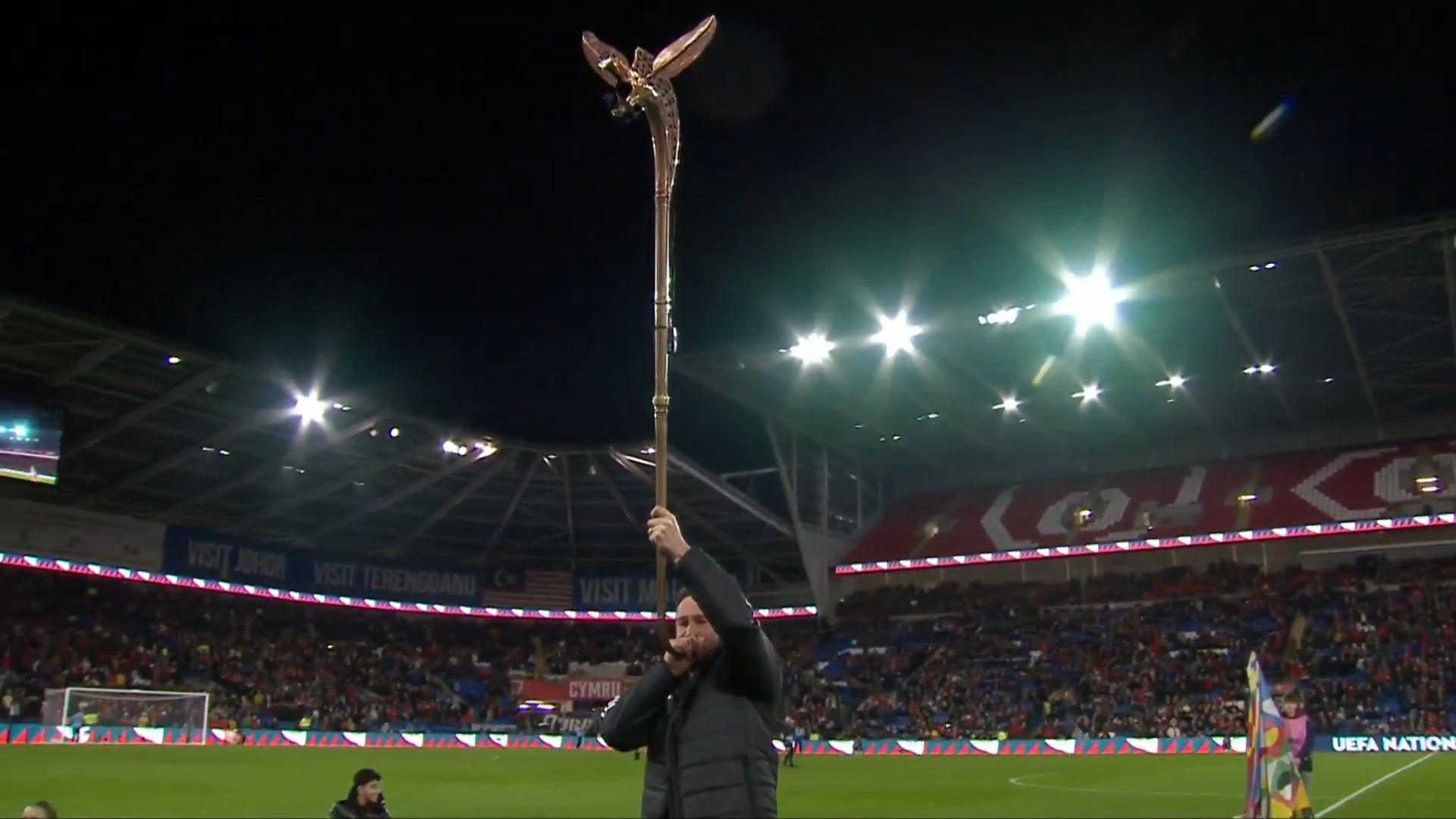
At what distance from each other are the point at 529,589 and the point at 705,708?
56868 millimetres

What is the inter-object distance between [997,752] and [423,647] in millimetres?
28688

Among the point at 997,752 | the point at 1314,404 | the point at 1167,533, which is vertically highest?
the point at 1314,404

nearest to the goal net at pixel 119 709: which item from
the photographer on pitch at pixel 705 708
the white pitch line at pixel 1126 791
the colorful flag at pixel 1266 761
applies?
the white pitch line at pixel 1126 791

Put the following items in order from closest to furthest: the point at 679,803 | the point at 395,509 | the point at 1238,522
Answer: the point at 679,803 < the point at 1238,522 < the point at 395,509

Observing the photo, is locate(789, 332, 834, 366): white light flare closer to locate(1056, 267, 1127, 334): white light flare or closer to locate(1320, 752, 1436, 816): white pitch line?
locate(1056, 267, 1127, 334): white light flare

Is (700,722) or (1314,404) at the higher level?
(1314,404)

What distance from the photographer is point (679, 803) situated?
397cm

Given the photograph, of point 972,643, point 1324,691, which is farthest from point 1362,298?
point 972,643

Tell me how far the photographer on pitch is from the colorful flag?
9.10 meters

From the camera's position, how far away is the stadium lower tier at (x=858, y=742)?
34.1 m

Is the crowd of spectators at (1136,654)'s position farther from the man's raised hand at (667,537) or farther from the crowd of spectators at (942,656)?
the man's raised hand at (667,537)

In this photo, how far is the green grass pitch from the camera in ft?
55.8

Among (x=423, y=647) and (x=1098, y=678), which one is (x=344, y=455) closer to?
(x=423, y=647)

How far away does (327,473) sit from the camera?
4725 cm
